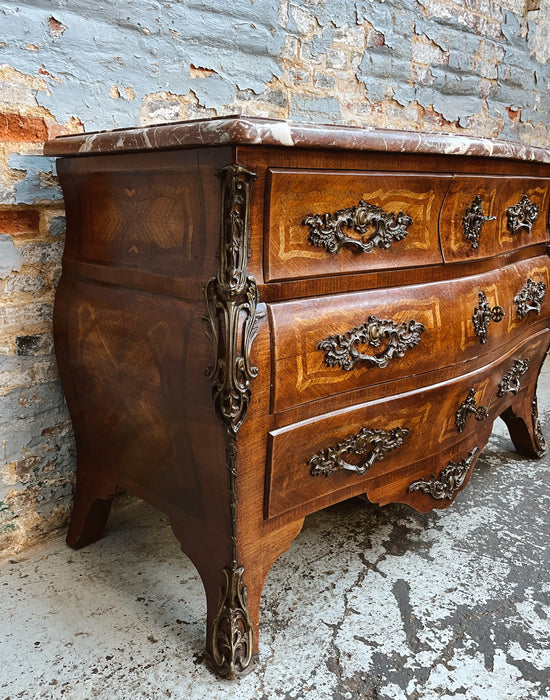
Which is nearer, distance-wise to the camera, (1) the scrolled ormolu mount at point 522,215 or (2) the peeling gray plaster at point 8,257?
(2) the peeling gray plaster at point 8,257

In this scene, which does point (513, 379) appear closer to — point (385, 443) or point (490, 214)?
point (490, 214)

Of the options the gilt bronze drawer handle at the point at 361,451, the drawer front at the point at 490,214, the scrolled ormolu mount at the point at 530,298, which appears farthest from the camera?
the scrolled ormolu mount at the point at 530,298

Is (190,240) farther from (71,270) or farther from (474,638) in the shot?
(474,638)

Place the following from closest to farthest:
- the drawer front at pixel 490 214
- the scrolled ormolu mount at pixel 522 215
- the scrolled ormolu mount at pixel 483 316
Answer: the drawer front at pixel 490 214 < the scrolled ormolu mount at pixel 483 316 < the scrolled ormolu mount at pixel 522 215

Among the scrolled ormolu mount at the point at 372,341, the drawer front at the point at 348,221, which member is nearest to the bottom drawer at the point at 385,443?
the scrolled ormolu mount at the point at 372,341

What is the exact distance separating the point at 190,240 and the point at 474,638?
46.0 inches

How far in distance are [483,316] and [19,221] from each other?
1.33 metres

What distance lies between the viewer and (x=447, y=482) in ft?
5.99

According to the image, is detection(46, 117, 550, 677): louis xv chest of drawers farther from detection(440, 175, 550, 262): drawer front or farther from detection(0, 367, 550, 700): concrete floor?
detection(0, 367, 550, 700): concrete floor

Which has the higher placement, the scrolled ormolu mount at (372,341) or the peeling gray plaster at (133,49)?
the peeling gray plaster at (133,49)

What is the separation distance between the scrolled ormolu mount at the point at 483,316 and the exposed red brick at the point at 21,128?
1.30m

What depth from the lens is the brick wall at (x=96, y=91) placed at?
166cm

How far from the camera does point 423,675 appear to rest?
1.37 meters

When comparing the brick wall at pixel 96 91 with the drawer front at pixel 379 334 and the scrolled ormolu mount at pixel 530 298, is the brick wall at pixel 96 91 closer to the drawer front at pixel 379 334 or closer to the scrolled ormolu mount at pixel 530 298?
the drawer front at pixel 379 334
